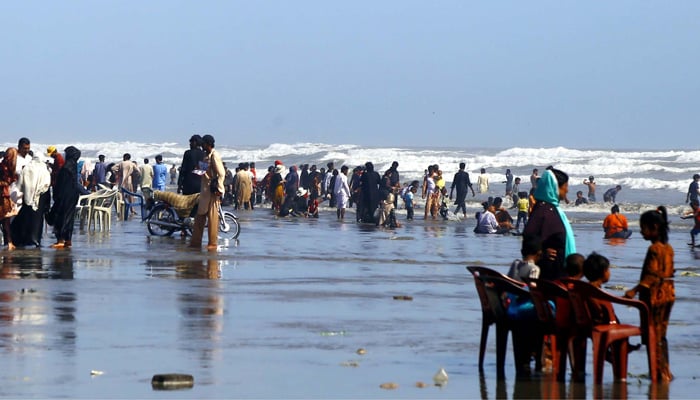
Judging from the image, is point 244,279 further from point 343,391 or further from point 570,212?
point 570,212

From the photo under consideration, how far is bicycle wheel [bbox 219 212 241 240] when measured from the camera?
26.7 m

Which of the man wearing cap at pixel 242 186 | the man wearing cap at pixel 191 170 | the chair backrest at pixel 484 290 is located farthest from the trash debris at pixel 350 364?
the man wearing cap at pixel 242 186

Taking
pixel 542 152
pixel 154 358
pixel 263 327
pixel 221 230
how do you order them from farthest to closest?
1. pixel 542 152
2. pixel 221 230
3. pixel 263 327
4. pixel 154 358

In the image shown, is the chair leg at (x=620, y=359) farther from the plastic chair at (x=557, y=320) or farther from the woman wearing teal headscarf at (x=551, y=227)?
the woman wearing teal headscarf at (x=551, y=227)

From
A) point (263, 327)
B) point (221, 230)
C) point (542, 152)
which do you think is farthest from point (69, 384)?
point (542, 152)

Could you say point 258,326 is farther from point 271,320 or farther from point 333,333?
point 333,333

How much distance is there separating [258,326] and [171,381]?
3378mm

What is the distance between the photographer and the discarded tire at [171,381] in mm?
8953

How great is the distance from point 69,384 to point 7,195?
1242cm

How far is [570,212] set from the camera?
50.5m

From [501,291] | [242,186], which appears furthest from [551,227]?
[242,186]

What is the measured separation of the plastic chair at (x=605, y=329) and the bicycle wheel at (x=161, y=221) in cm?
1743

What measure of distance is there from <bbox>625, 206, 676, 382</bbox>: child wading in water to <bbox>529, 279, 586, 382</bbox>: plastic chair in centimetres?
56

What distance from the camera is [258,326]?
40.7 feet
